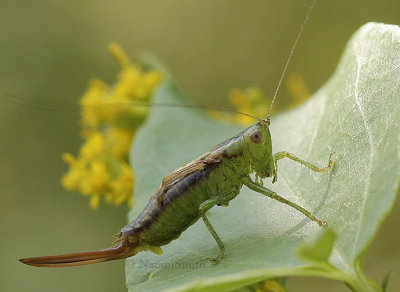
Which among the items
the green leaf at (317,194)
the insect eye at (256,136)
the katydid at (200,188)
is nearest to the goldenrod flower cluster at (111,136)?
the green leaf at (317,194)

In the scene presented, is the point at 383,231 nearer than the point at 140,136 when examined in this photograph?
No

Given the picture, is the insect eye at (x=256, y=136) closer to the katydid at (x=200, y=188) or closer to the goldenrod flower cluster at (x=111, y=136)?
the katydid at (x=200, y=188)

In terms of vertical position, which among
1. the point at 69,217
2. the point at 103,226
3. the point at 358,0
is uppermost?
the point at 358,0

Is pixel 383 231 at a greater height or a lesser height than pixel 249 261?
greater

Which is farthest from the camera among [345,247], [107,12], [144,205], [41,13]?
[107,12]

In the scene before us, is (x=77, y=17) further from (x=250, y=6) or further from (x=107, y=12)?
(x=250, y=6)

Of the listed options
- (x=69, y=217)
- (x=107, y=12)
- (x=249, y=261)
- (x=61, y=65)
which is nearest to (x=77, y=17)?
(x=107, y=12)

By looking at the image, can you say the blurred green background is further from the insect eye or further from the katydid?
the insect eye
